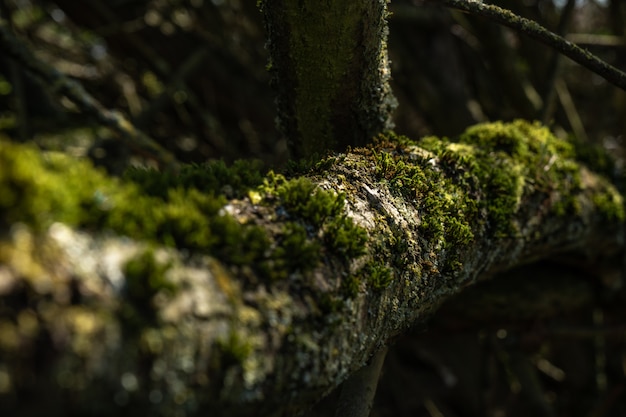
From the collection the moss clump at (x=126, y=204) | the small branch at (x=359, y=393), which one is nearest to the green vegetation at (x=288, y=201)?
the moss clump at (x=126, y=204)

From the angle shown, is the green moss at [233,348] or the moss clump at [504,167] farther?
the moss clump at [504,167]

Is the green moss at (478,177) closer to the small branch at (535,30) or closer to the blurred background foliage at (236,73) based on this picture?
the small branch at (535,30)

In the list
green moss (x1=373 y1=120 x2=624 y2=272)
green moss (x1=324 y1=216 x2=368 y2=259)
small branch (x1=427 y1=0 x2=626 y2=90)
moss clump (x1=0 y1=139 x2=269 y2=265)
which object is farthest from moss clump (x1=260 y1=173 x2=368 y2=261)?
small branch (x1=427 y1=0 x2=626 y2=90)

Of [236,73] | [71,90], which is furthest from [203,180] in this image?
[236,73]

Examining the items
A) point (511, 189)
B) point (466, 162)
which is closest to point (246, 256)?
point (466, 162)

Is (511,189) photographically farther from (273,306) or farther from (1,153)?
(1,153)

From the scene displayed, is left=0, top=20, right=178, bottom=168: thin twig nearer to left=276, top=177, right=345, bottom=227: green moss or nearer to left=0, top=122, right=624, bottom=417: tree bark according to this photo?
left=0, top=122, right=624, bottom=417: tree bark
